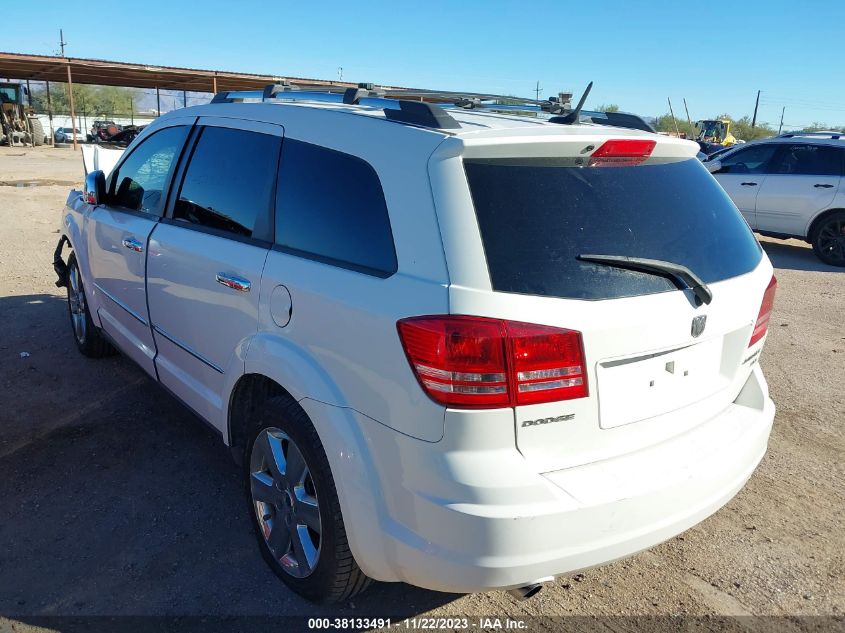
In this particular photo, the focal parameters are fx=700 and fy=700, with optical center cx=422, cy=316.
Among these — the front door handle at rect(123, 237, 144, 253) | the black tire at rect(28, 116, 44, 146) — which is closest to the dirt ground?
the front door handle at rect(123, 237, 144, 253)

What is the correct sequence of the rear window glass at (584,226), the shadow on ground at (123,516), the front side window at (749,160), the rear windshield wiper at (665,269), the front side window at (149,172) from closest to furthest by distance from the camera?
1. the rear window glass at (584,226)
2. the rear windshield wiper at (665,269)
3. the shadow on ground at (123,516)
4. the front side window at (149,172)
5. the front side window at (749,160)

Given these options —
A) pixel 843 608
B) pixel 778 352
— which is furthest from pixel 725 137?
pixel 843 608

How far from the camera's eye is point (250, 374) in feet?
9.24

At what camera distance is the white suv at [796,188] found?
1008 centimetres

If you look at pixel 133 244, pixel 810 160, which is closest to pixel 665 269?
pixel 133 244

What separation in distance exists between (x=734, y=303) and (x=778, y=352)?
3796 mm

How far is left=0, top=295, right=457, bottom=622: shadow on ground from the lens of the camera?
272cm

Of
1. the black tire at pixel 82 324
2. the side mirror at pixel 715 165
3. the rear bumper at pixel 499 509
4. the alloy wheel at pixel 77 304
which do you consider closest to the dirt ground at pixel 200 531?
the black tire at pixel 82 324

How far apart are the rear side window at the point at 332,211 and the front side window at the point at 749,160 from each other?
10.1m

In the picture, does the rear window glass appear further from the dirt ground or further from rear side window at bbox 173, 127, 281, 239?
the dirt ground

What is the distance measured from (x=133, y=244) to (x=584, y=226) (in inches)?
105

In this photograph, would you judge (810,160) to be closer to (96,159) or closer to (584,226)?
(96,159)

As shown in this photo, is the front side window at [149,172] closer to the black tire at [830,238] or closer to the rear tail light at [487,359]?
the rear tail light at [487,359]

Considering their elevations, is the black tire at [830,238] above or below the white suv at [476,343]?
below
